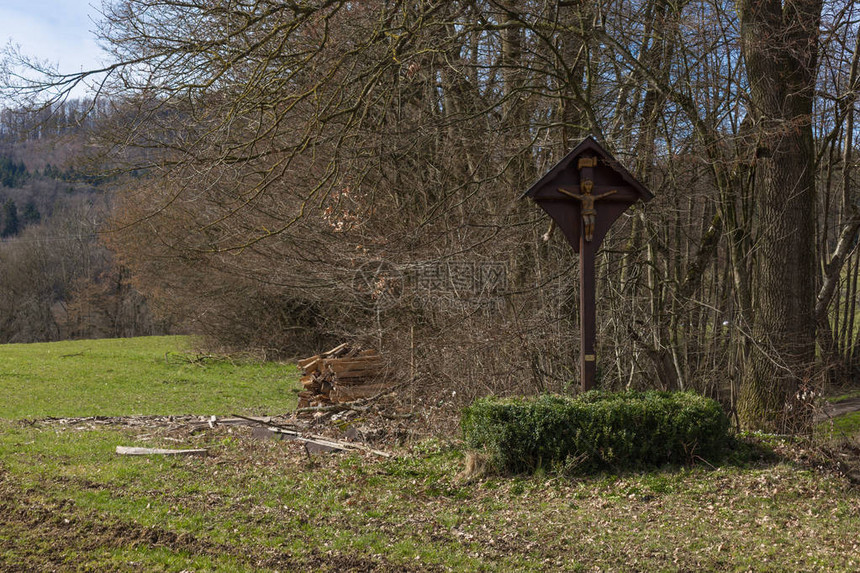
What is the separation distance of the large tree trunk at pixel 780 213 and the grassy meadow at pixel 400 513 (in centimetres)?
144

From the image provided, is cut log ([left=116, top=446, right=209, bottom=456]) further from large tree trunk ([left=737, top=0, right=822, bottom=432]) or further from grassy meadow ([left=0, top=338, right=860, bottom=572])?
large tree trunk ([left=737, top=0, right=822, bottom=432])

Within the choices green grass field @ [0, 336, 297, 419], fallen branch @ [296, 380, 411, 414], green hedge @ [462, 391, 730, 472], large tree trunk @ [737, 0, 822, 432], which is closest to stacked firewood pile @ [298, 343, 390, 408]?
fallen branch @ [296, 380, 411, 414]

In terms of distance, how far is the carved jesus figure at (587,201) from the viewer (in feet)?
26.6

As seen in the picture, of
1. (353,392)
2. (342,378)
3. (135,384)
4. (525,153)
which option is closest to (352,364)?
(342,378)

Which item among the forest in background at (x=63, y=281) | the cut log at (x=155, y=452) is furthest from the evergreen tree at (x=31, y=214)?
the cut log at (x=155, y=452)

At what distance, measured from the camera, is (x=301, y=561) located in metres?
5.54

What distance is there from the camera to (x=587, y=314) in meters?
8.14

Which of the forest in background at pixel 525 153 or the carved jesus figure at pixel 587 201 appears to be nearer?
the carved jesus figure at pixel 587 201

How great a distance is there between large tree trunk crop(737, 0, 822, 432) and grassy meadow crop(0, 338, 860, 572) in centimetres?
144

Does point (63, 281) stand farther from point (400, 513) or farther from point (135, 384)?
point (400, 513)

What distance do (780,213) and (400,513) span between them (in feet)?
21.2

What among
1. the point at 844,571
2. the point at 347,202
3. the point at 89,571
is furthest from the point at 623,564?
the point at 347,202

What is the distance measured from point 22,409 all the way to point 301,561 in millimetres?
12117

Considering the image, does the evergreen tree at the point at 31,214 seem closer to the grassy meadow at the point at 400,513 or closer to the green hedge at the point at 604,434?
the grassy meadow at the point at 400,513
